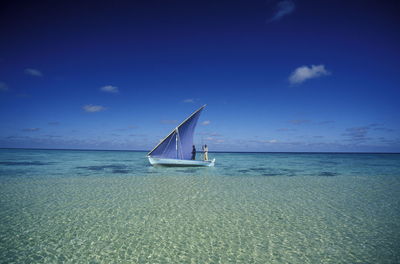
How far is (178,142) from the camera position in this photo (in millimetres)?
29828

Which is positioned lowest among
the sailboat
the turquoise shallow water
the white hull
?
the turquoise shallow water

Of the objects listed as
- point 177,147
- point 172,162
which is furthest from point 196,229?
point 172,162

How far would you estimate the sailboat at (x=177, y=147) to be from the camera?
29.0 meters

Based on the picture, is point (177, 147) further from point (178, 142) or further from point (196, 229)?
point (196, 229)

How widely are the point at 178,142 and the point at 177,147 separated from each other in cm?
76

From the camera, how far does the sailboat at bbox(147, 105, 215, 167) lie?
95.2 feet

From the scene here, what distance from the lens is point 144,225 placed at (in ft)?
28.2

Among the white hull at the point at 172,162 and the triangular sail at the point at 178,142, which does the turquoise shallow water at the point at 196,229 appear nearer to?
the triangular sail at the point at 178,142

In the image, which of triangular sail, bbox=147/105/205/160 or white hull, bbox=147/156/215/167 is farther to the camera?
white hull, bbox=147/156/215/167

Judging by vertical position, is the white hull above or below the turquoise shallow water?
above

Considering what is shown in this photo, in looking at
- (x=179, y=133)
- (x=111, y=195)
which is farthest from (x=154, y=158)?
(x=111, y=195)

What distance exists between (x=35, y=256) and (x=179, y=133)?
76.5 feet

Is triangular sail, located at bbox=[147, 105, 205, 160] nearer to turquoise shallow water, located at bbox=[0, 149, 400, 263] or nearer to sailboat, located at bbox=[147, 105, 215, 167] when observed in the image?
sailboat, located at bbox=[147, 105, 215, 167]

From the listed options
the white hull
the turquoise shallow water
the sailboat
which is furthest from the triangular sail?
the turquoise shallow water
